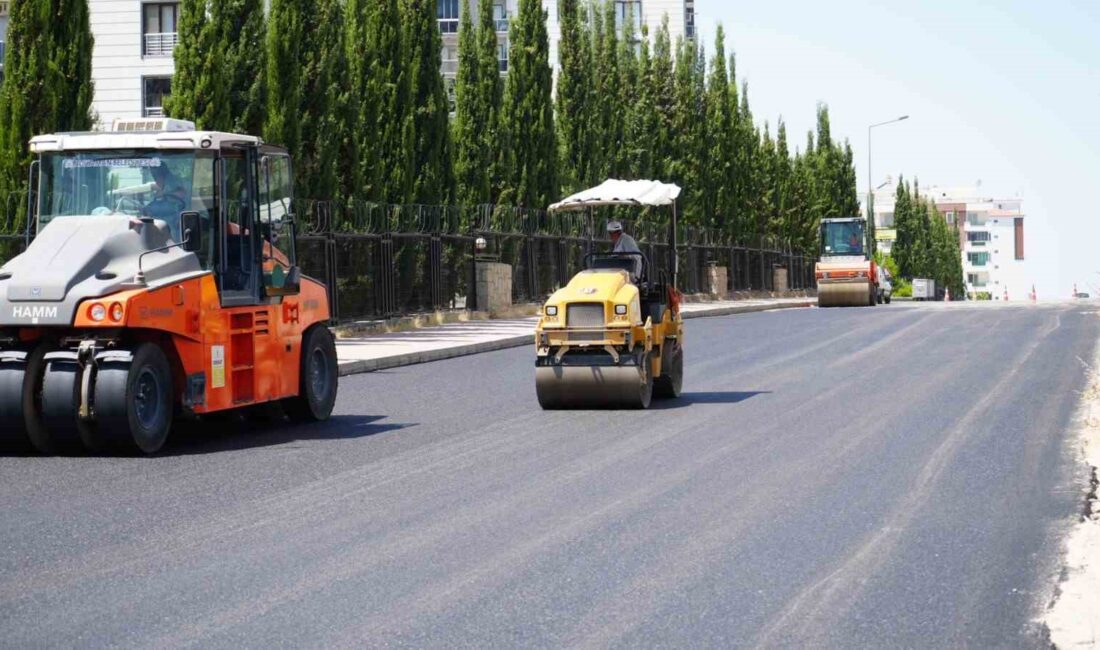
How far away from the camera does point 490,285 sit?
40.1 m

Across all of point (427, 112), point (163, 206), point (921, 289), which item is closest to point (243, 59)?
point (427, 112)

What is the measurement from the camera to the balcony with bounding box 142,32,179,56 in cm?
5772

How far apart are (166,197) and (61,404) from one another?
2.37m

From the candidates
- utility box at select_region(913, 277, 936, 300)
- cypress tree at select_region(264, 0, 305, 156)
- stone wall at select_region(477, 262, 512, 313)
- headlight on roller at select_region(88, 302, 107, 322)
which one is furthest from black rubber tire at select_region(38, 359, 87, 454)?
utility box at select_region(913, 277, 936, 300)

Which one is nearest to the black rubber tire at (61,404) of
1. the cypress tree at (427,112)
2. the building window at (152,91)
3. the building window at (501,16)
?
the cypress tree at (427,112)

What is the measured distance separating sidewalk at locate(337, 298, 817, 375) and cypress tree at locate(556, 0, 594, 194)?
13.8 m

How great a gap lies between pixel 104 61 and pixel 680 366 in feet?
143

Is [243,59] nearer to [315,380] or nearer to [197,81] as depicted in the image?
[197,81]

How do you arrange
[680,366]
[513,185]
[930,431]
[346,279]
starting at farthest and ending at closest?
[513,185]
[346,279]
[680,366]
[930,431]

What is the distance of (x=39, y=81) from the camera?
2531 centimetres

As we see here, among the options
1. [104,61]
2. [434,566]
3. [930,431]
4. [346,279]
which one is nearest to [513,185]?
[346,279]

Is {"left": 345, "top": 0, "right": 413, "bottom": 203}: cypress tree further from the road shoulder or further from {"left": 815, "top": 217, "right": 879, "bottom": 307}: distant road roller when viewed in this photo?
{"left": 815, "top": 217, "right": 879, "bottom": 307}: distant road roller

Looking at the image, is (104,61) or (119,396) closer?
(119,396)

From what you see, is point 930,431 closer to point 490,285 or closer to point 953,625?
point 953,625
